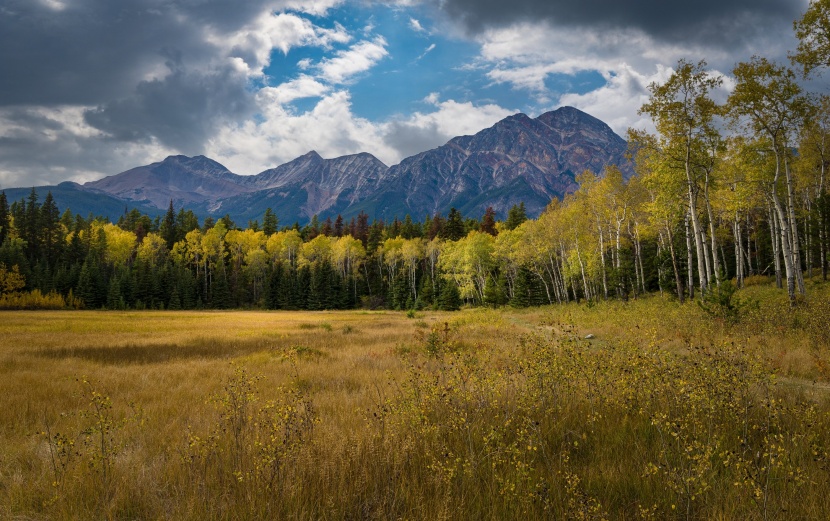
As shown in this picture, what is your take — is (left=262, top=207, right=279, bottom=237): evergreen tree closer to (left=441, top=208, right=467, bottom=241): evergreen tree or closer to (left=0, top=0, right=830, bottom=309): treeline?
(left=0, top=0, right=830, bottom=309): treeline

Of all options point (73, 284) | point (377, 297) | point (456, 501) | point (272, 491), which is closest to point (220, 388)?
point (272, 491)

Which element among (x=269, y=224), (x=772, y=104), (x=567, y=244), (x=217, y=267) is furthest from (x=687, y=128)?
(x=269, y=224)

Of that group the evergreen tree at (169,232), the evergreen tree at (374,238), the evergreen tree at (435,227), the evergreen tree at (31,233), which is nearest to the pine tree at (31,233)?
the evergreen tree at (31,233)

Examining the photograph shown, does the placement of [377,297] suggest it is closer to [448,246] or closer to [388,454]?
[448,246]

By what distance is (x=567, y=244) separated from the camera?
44.1 metres

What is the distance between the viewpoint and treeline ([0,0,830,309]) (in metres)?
21.2

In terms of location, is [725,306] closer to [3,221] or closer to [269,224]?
[269,224]

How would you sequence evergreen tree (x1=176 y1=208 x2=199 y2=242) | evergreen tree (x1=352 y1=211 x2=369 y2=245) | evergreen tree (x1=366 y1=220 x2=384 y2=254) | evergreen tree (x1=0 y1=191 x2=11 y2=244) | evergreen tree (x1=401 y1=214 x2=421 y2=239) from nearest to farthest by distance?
evergreen tree (x1=0 y1=191 x2=11 y2=244) → evergreen tree (x1=366 y1=220 x2=384 y2=254) → evergreen tree (x1=176 y1=208 x2=199 y2=242) → evergreen tree (x1=401 y1=214 x2=421 y2=239) → evergreen tree (x1=352 y1=211 x2=369 y2=245)

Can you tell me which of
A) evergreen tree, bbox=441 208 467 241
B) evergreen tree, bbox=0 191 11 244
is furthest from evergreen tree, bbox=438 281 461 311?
evergreen tree, bbox=0 191 11 244

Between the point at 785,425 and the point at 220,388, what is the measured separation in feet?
34.9

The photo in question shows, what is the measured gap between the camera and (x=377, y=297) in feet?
249

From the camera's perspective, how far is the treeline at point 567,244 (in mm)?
21188

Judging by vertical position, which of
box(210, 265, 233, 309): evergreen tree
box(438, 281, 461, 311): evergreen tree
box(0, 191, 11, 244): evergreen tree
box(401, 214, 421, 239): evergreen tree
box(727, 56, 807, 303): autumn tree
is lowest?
box(438, 281, 461, 311): evergreen tree

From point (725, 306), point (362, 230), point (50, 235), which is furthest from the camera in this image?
point (362, 230)
